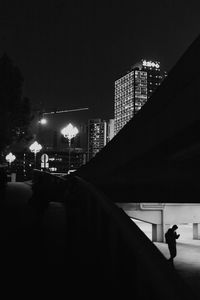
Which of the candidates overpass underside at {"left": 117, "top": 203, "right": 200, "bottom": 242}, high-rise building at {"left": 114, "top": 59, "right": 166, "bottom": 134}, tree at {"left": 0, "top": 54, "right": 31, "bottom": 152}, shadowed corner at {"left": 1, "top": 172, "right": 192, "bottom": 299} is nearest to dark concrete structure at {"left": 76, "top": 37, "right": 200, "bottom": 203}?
shadowed corner at {"left": 1, "top": 172, "right": 192, "bottom": 299}

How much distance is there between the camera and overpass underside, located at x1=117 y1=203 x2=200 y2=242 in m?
29.1

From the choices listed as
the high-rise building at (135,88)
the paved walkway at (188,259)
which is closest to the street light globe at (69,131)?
the paved walkway at (188,259)

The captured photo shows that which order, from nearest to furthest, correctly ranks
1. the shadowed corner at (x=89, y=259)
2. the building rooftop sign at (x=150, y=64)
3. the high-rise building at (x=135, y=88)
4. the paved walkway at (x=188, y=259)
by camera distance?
the shadowed corner at (x=89, y=259) → the paved walkway at (x=188, y=259) → the high-rise building at (x=135, y=88) → the building rooftop sign at (x=150, y=64)

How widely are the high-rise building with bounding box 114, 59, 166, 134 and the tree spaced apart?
4726 inches

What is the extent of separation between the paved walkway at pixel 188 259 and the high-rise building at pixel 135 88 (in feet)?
416

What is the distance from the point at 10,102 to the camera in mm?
36031

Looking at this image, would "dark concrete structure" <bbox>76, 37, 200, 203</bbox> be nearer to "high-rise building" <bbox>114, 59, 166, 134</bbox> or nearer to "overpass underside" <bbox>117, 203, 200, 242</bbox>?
"overpass underside" <bbox>117, 203, 200, 242</bbox>

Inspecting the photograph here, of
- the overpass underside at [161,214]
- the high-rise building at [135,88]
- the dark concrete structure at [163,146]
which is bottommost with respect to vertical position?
the overpass underside at [161,214]

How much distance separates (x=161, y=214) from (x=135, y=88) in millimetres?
132868

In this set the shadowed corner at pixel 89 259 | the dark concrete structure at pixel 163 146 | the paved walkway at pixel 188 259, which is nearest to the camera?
the shadowed corner at pixel 89 259

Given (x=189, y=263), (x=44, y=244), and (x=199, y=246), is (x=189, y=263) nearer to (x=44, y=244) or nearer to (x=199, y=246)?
(x=199, y=246)

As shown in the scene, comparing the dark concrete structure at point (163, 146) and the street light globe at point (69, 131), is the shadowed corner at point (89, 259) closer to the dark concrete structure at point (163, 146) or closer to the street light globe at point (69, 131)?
the dark concrete structure at point (163, 146)

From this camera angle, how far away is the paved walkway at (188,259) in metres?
17.2

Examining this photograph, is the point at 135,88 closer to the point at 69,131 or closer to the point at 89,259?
the point at 69,131
